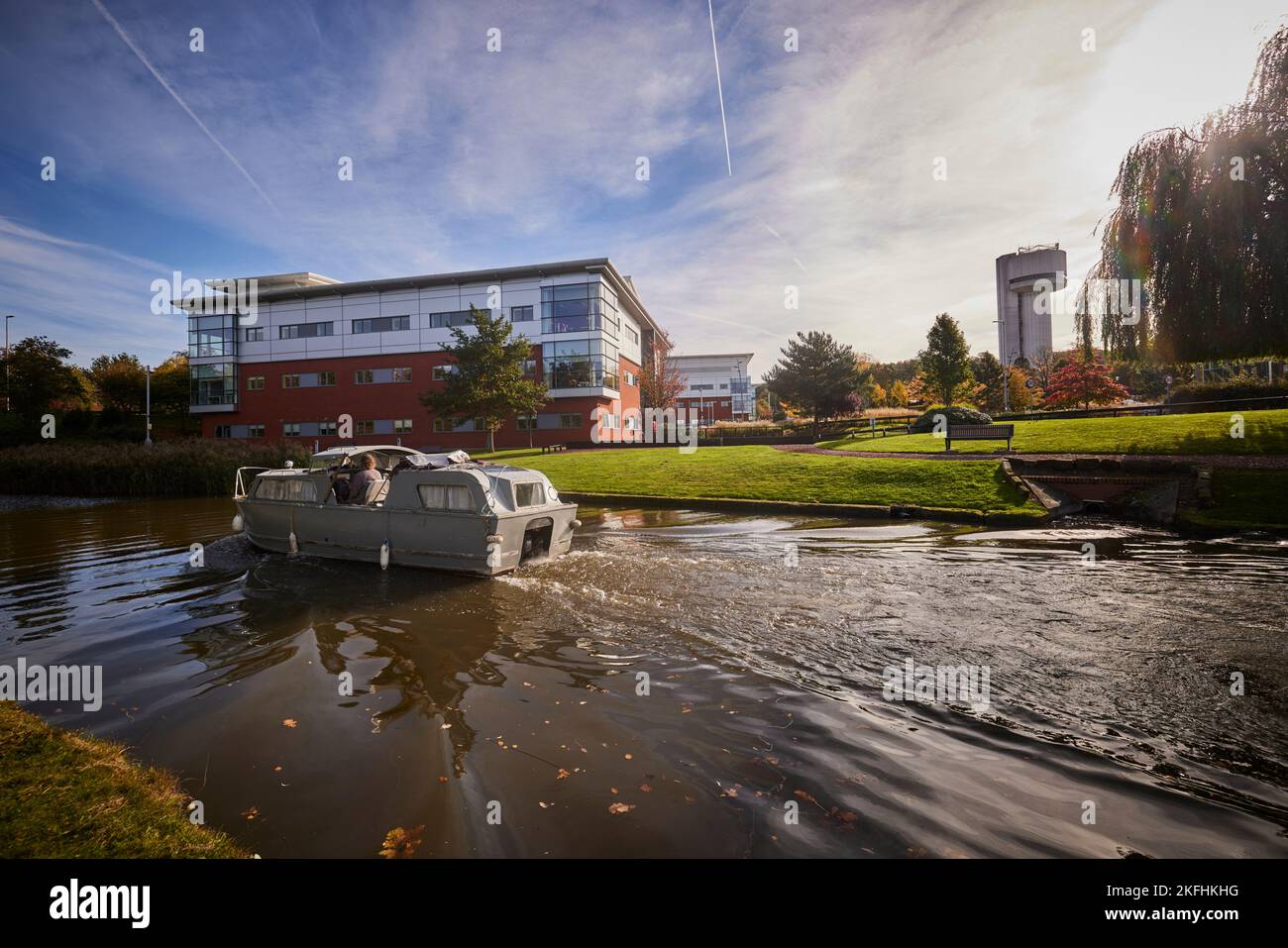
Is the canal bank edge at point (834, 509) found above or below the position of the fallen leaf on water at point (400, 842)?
above

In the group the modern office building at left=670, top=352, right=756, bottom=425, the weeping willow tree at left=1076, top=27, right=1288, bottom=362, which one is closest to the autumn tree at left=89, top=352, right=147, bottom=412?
the modern office building at left=670, top=352, right=756, bottom=425

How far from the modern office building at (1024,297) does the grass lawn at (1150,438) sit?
231ft

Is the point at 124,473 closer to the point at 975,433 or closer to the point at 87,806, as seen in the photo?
the point at 87,806

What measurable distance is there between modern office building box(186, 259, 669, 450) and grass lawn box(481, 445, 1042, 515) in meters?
18.9

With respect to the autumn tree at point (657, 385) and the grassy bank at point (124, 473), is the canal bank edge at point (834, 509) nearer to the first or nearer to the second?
the grassy bank at point (124, 473)

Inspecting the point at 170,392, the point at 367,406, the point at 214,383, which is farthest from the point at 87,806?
the point at 170,392

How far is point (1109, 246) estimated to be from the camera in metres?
20.1

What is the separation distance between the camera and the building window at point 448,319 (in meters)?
44.4

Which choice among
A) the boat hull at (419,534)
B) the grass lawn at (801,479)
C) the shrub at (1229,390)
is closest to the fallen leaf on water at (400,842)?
the boat hull at (419,534)

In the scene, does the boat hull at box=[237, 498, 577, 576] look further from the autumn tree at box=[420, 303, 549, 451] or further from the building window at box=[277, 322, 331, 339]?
the building window at box=[277, 322, 331, 339]

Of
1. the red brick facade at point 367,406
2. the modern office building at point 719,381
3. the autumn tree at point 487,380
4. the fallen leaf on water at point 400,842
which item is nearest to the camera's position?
the fallen leaf on water at point 400,842

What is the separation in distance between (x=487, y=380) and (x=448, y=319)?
1230 centimetres

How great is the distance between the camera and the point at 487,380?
35906 millimetres
